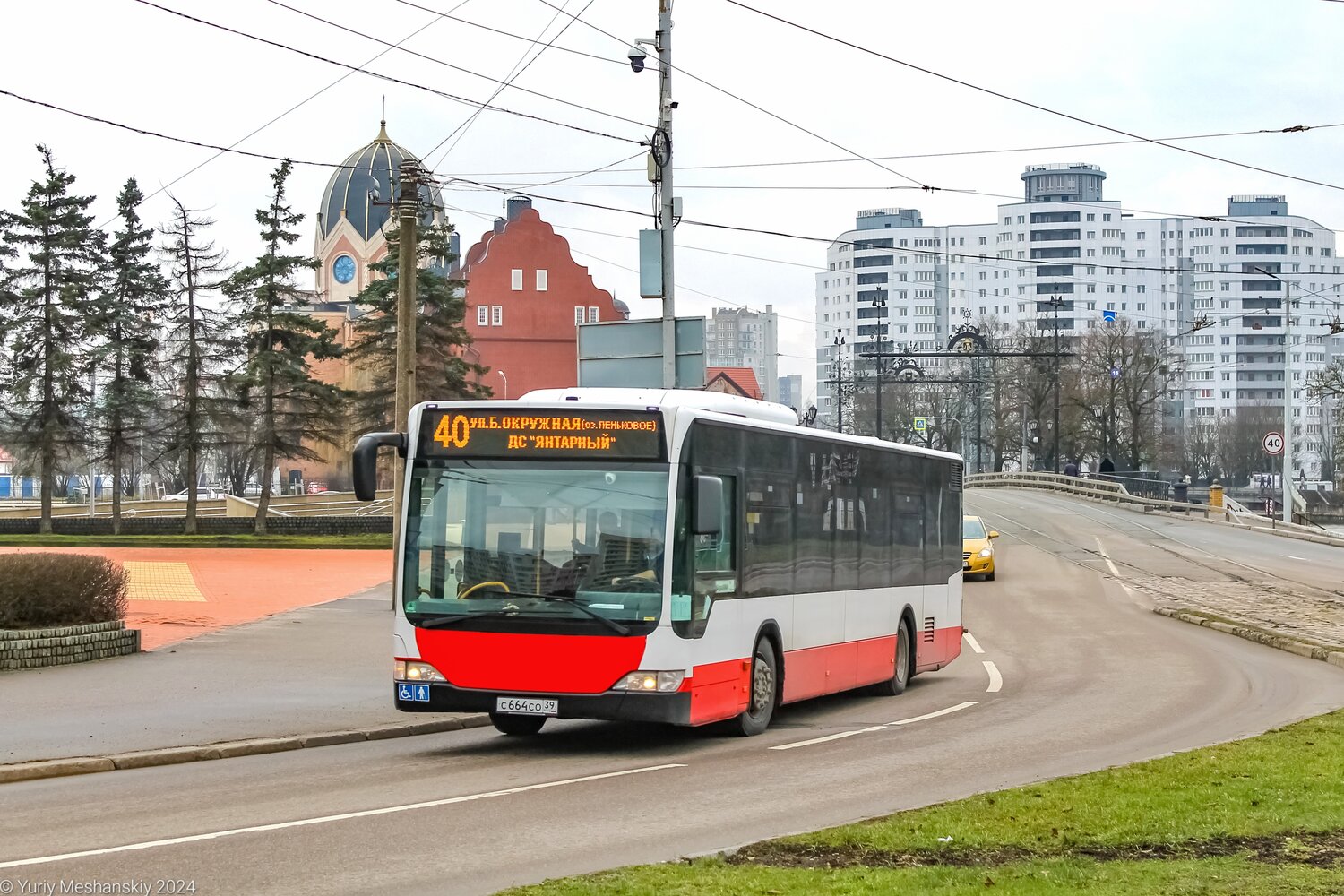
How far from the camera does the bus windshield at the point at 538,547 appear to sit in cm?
1270

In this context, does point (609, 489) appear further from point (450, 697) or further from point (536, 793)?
point (536, 793)

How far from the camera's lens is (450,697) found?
42.4 feet

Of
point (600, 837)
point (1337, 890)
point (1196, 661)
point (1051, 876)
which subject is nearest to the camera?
point (1337, 890)

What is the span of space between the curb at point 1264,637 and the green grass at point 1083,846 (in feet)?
37.8

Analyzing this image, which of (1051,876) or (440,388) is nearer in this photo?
(1051,876)

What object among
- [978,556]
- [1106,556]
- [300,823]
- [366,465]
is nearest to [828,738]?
[366,465]

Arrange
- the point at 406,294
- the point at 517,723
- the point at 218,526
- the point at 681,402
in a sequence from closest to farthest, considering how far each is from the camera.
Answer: the point at 681,402
the point at 517,723
the point at 406,294
the point at 218,526

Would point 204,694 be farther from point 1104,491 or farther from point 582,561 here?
point 1104,491

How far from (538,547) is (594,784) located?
233cm

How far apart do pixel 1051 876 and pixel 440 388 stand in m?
60.1

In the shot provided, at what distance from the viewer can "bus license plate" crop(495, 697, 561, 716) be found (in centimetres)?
1263

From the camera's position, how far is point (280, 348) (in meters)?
66.2

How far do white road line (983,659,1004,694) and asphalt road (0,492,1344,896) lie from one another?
9 cm

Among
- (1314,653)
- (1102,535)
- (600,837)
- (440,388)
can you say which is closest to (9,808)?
(600,837)
